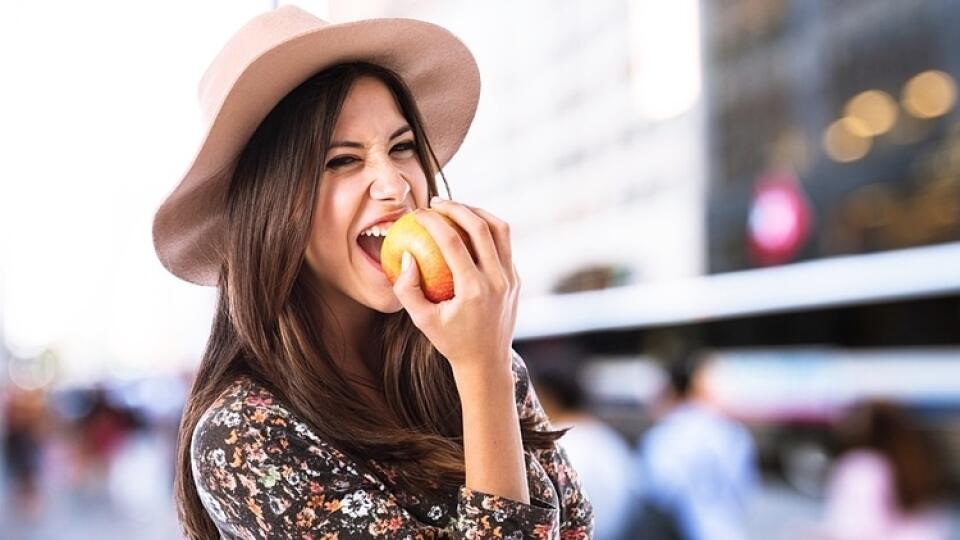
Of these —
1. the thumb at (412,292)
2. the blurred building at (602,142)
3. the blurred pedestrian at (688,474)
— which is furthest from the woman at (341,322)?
the blurred building at (602,142)

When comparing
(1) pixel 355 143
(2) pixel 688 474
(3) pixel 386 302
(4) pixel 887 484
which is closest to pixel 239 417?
(3) pixel 386 302

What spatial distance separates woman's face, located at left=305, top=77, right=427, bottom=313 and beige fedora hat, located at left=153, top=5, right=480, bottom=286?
60mm

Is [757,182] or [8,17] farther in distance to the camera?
[757,182]

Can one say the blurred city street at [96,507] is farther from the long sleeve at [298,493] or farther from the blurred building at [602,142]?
the long sleeve at [298,493]

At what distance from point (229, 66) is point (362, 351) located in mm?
361

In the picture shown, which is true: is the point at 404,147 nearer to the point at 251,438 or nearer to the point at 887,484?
the point at 251,438

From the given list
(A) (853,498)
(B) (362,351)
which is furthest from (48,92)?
(B) (362,351)

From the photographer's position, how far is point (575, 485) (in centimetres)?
123

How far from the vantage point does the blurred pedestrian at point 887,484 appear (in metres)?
3.56

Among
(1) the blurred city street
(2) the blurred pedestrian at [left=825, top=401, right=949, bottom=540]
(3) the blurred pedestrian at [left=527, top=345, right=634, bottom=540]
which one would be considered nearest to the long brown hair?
(3) the blurred pedestrian at [left=527, top=345, right=634, bottom=540]

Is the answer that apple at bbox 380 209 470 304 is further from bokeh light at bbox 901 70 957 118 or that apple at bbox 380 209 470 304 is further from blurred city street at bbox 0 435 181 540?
blurred city street at bbox 0 435 181 540

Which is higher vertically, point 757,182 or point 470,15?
point 470,15

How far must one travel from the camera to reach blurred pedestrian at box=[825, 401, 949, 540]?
356cm

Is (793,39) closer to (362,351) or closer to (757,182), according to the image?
(757,182)
